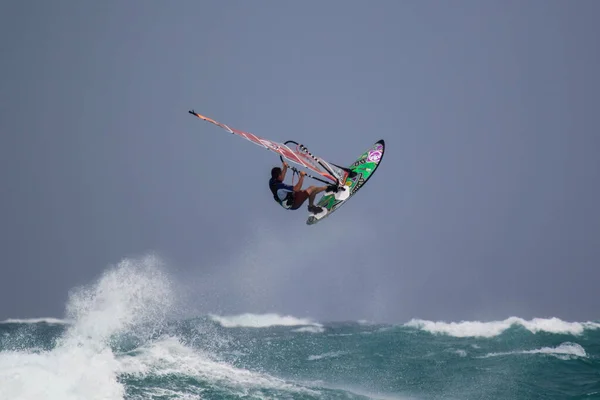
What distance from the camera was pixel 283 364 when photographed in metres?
17.2

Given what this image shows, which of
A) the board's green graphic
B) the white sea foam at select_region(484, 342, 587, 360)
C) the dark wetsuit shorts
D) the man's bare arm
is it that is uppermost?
the board's green graphic

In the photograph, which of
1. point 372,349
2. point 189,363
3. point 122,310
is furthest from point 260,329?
point 189,363

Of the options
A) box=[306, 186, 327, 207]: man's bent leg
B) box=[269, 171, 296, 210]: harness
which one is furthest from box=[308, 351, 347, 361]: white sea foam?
box=[269, 171, 296, 210]: harness

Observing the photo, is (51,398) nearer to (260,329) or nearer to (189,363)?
(189,363)

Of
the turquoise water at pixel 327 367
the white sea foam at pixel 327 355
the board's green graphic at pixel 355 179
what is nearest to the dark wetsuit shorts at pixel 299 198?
the board's green graphic at pixel 355 179

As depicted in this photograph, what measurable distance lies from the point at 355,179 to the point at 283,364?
245 inches

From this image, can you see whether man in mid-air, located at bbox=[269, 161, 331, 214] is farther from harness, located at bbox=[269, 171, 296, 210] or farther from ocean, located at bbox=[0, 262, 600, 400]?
ocean, located at bbox=[0, 262, 600, 400]

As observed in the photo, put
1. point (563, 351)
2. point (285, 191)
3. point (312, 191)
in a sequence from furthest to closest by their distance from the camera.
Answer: point (563, 351) → point (312, 191) → point (285, 191)

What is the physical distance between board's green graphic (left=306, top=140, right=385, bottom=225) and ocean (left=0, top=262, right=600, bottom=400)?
14.3 ft

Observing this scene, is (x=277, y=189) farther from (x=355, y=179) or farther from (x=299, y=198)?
(x=355, y=179)

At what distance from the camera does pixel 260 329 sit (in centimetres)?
3070

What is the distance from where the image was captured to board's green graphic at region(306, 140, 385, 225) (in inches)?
564

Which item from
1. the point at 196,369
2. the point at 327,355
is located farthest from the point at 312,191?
the point at 327,355

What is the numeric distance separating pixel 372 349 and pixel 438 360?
11.1 feet
